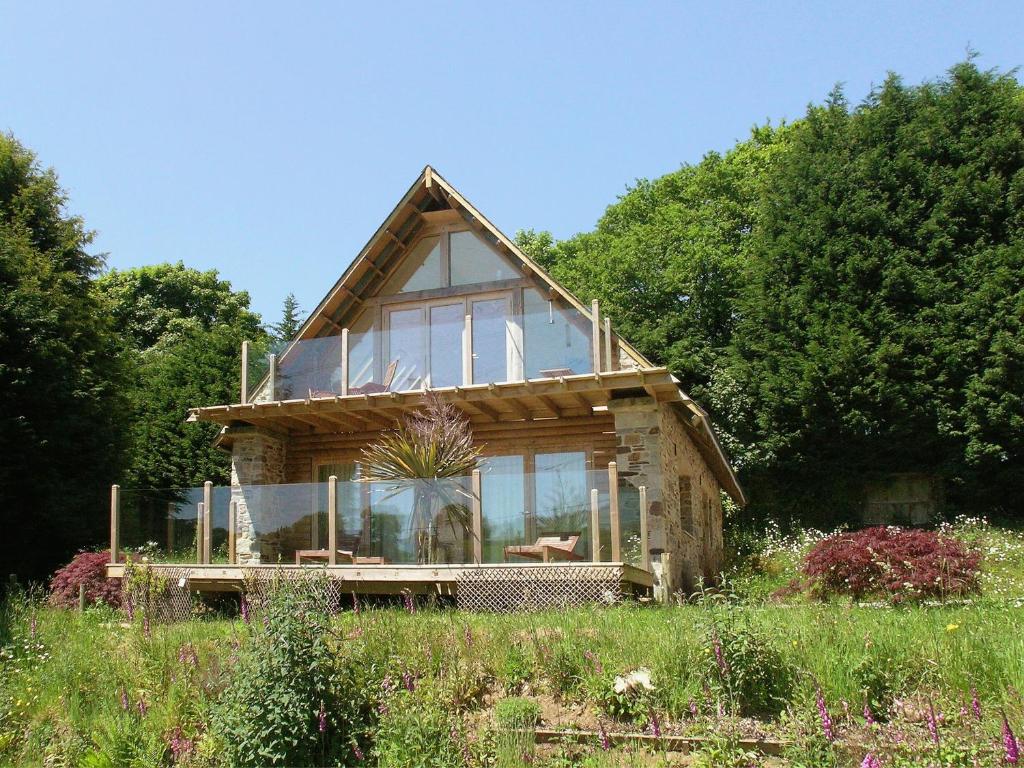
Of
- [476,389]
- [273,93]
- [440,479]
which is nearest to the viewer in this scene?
[273,93]

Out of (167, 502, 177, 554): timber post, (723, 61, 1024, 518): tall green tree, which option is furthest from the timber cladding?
(723, 61, 1024, 518): tall green tree

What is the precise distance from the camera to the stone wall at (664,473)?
13594 mm

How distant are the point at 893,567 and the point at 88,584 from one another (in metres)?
11.2

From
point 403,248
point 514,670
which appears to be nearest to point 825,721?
point 514,670

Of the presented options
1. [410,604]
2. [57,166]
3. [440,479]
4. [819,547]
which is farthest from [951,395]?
[57,166]

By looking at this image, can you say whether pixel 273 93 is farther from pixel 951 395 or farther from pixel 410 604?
pixel 951 395

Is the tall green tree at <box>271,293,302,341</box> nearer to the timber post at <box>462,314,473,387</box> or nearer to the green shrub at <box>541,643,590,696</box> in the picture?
the timber post at <box>462,314,473,387</box>

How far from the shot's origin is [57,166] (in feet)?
70.2

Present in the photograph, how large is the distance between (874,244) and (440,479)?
47.6 ft

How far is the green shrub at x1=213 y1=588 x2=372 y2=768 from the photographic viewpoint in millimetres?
7148

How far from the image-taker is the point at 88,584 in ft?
45.2

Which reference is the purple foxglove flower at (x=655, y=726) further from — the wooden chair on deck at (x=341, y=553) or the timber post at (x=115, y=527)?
the timber post at (x=115, y=527)

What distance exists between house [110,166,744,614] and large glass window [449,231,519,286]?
0.03 m

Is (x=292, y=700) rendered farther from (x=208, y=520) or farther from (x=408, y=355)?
(x=408, y=355)
